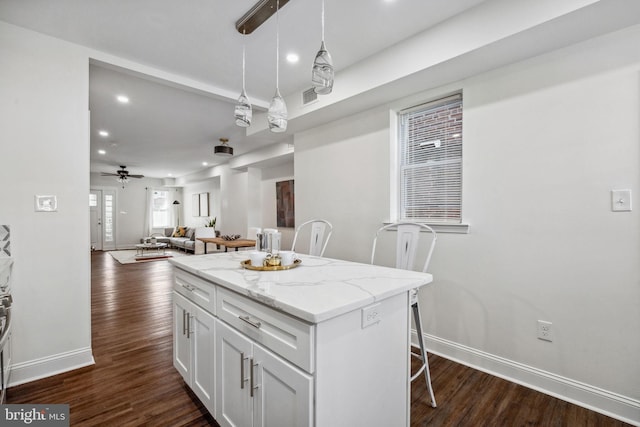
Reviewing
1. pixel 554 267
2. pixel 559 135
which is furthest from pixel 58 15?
pixel 554 267

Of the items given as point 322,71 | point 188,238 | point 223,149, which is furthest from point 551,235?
point 188,238

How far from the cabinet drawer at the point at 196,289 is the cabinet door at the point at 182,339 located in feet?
0.21

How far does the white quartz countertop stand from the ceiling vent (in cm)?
204

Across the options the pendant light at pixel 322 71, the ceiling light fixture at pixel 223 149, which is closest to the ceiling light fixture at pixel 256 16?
the pendant light at pixel 322 71

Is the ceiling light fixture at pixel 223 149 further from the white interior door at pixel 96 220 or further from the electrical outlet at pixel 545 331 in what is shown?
the white interior door at pixel 96 220

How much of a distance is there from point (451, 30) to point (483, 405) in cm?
257

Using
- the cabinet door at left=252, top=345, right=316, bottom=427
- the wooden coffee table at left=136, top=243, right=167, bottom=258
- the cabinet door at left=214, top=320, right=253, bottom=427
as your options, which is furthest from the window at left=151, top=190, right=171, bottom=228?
the cabinet door at left=252, top=345, right=316, bottom=427

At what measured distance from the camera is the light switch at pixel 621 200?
5.60ft

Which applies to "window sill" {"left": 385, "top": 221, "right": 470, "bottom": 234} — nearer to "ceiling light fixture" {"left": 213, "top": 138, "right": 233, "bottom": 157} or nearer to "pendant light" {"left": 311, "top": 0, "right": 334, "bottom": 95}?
"pendant light" {"left": 311, "top": 0, "right": 334, "bottom": 95}

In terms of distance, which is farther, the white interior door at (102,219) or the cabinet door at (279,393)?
the white interior door at (102,219)

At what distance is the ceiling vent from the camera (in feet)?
10.4

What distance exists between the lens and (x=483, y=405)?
71.9 inches

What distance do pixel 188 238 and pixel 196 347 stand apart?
8.33m

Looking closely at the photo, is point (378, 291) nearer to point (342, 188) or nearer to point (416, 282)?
point (416, 282)
